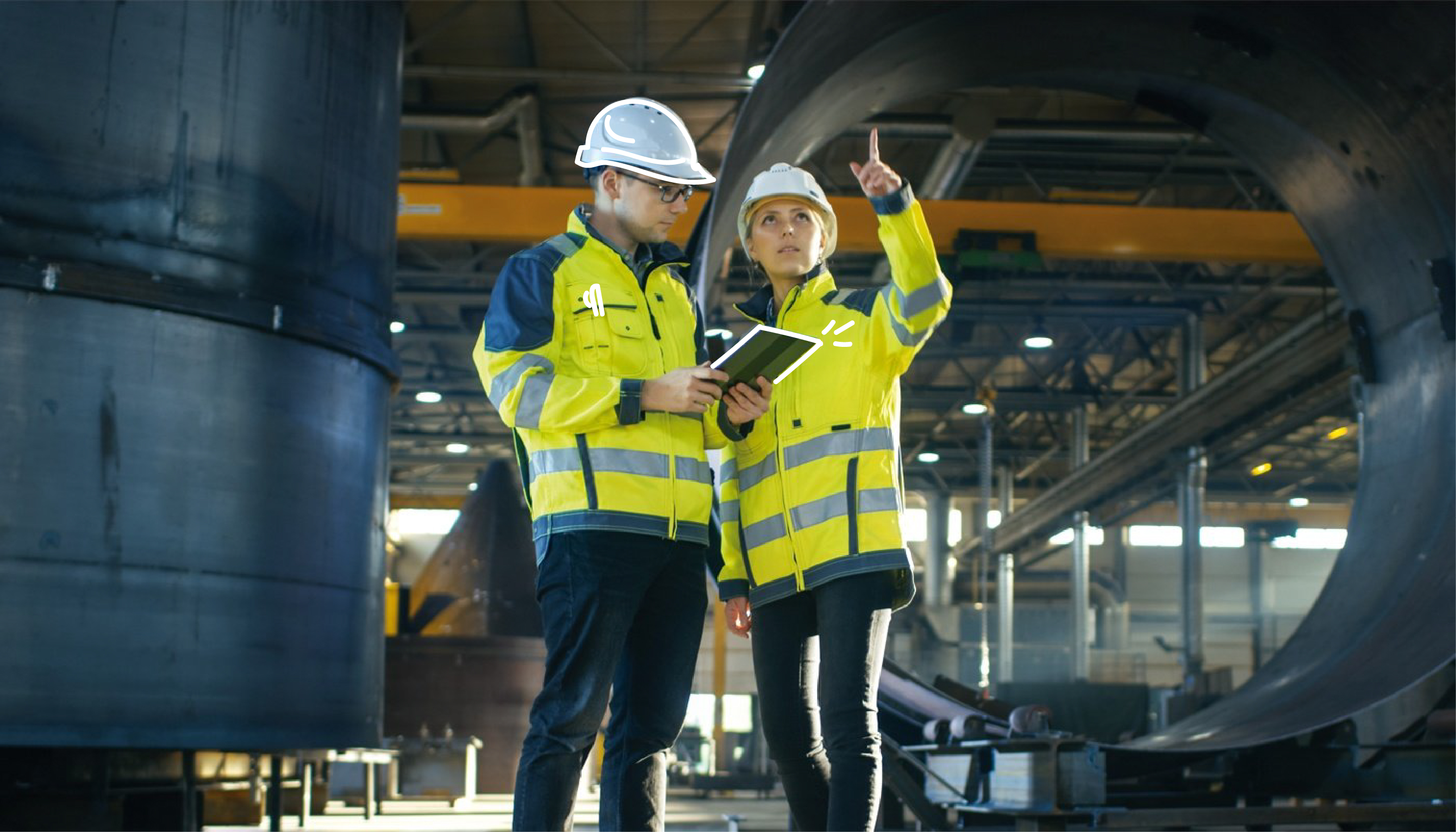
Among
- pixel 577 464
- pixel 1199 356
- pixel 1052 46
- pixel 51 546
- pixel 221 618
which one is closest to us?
pixel 577 464

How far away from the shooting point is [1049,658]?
28.3m

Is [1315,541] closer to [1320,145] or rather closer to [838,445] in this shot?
[1320,145]

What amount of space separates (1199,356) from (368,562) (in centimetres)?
1609

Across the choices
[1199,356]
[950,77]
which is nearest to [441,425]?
[1199,356]

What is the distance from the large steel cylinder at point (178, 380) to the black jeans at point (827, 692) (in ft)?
8.50

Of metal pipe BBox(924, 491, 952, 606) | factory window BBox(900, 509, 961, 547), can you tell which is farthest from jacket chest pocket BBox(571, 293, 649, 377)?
factory window BBox(900, 509, 961, 547)

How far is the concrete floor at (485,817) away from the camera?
7859 mm

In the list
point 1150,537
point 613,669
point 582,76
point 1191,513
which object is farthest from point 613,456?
point 1150,537

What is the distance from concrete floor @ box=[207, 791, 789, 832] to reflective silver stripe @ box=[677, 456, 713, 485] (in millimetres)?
3839

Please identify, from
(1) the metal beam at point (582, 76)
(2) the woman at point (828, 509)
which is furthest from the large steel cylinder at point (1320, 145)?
(1) the metal beam at point (582, 76)

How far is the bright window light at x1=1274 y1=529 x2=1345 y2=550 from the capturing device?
33.2 metres

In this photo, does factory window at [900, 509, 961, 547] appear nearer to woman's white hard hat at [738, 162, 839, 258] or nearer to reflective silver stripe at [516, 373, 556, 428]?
woman's white hard hat at [738, 162, 839, 258]

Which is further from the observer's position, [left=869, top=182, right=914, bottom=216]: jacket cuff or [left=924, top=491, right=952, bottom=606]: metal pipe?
[left=924, top=491, right=952, bottom=606]: metal pipe

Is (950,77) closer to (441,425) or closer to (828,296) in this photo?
(828,296)
